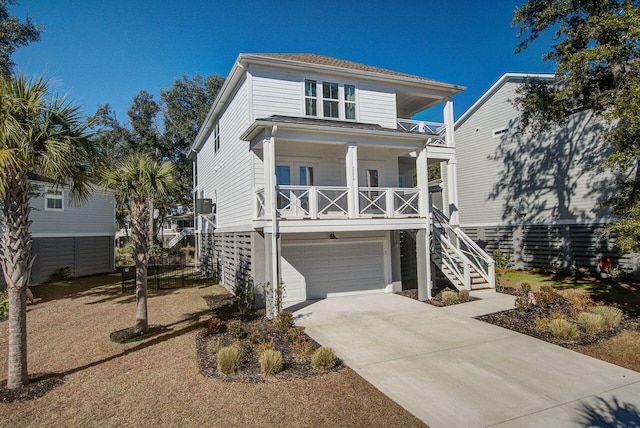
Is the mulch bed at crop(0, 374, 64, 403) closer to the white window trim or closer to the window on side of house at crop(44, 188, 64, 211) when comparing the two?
the white window trim

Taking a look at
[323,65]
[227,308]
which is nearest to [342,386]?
[227,308]

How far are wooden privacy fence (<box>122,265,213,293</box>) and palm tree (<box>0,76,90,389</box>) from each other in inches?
343

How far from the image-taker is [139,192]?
28.9 feet

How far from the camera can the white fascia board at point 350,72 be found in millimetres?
11734

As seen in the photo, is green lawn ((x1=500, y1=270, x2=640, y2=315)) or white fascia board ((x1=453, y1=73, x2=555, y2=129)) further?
white fascia board ((x1=453, y1=73, x2=555, y2=129))

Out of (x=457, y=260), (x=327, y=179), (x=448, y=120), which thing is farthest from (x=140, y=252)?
(x=448, y=120)

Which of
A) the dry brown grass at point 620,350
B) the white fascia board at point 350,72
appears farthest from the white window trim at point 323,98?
the dry brown grass at point 620,350

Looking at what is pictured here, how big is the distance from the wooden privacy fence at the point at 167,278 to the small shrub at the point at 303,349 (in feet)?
31.9

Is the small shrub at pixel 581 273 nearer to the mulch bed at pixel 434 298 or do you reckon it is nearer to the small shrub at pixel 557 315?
the mulch bed at pixel 434 298

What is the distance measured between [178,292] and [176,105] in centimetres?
2741

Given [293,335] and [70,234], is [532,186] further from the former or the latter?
[70,234]

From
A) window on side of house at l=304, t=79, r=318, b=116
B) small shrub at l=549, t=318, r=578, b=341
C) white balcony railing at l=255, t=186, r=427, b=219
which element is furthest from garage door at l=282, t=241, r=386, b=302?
small shrub at l=549, t=318, r=578, b=341

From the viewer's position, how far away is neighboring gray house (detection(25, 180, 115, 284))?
17.3 metres

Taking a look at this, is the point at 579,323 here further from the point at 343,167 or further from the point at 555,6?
the point at 555,6
